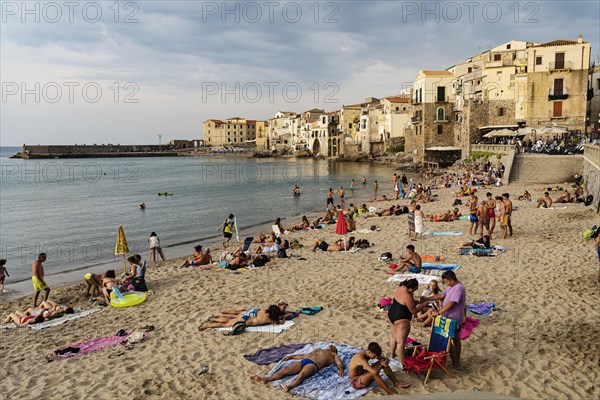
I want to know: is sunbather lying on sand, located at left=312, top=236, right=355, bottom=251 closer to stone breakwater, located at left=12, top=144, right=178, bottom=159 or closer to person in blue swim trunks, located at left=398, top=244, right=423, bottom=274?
person in blue swim trunks, located at left=398, top=244, right=423, bottom=274

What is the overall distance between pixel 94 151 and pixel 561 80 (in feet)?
441

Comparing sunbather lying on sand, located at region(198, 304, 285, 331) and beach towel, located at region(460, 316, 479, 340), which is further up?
beach towel, located at region(460, 316, 479, 340)

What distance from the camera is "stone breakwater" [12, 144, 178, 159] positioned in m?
132

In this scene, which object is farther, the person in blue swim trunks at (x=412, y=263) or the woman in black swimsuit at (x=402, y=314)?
the person in blue swim trunks at (x=412, y=263)

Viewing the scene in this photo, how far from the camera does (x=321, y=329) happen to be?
25.8 ft

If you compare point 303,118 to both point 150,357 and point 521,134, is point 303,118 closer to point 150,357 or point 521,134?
point 521,134

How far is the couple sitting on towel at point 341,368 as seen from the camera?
5617 mm

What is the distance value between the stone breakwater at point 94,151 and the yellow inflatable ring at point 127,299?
139 metres

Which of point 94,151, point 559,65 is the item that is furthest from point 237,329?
point 94,151

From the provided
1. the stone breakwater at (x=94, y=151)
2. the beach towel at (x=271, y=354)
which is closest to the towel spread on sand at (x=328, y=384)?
the beach towel at (x=271, y=354)

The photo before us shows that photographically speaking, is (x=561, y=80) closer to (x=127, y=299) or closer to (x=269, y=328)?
(x=269, y=328)

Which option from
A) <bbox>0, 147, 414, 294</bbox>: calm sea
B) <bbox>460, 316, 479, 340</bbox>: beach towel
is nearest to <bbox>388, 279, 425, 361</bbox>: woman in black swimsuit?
<bbox>460, 316, 479, 340</bbox>: beach towel

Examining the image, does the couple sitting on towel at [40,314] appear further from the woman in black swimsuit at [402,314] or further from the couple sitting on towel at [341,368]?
the woman in black swimsuit at [402,314]

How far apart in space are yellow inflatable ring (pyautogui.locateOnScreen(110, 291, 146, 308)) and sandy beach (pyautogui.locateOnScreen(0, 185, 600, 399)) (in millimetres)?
148
